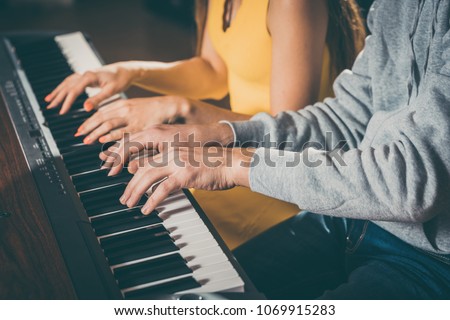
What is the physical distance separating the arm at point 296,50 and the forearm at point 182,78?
0.45 meters

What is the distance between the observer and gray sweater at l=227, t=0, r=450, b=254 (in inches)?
41.4

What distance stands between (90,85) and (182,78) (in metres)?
0.36

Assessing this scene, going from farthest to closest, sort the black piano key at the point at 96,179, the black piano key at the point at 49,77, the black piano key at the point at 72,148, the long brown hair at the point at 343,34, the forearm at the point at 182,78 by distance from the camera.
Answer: the forearm at the point at 182,78 < the black piano key at the point at 49,77 < the long brown hair at the point at 343,34 < the black piano key at the point at 72,148 < the black piano key at the point at 96,179

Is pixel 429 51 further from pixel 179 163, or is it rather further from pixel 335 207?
pixel 179 163

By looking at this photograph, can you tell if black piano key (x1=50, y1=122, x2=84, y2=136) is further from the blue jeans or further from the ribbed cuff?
the blue jeans

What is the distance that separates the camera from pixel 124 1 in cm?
475

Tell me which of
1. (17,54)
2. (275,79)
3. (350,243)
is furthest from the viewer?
(17,54)

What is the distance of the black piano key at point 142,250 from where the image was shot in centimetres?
107

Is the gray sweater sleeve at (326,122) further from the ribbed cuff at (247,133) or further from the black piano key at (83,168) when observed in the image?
the black piano key at (83,168)

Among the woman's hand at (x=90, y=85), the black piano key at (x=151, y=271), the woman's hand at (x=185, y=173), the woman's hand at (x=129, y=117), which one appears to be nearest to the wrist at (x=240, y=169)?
the woman's hand at (x=185, y=173)

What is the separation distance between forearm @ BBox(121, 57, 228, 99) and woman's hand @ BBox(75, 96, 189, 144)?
0.91 ft

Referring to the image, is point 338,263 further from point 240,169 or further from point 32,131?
point 32,131
